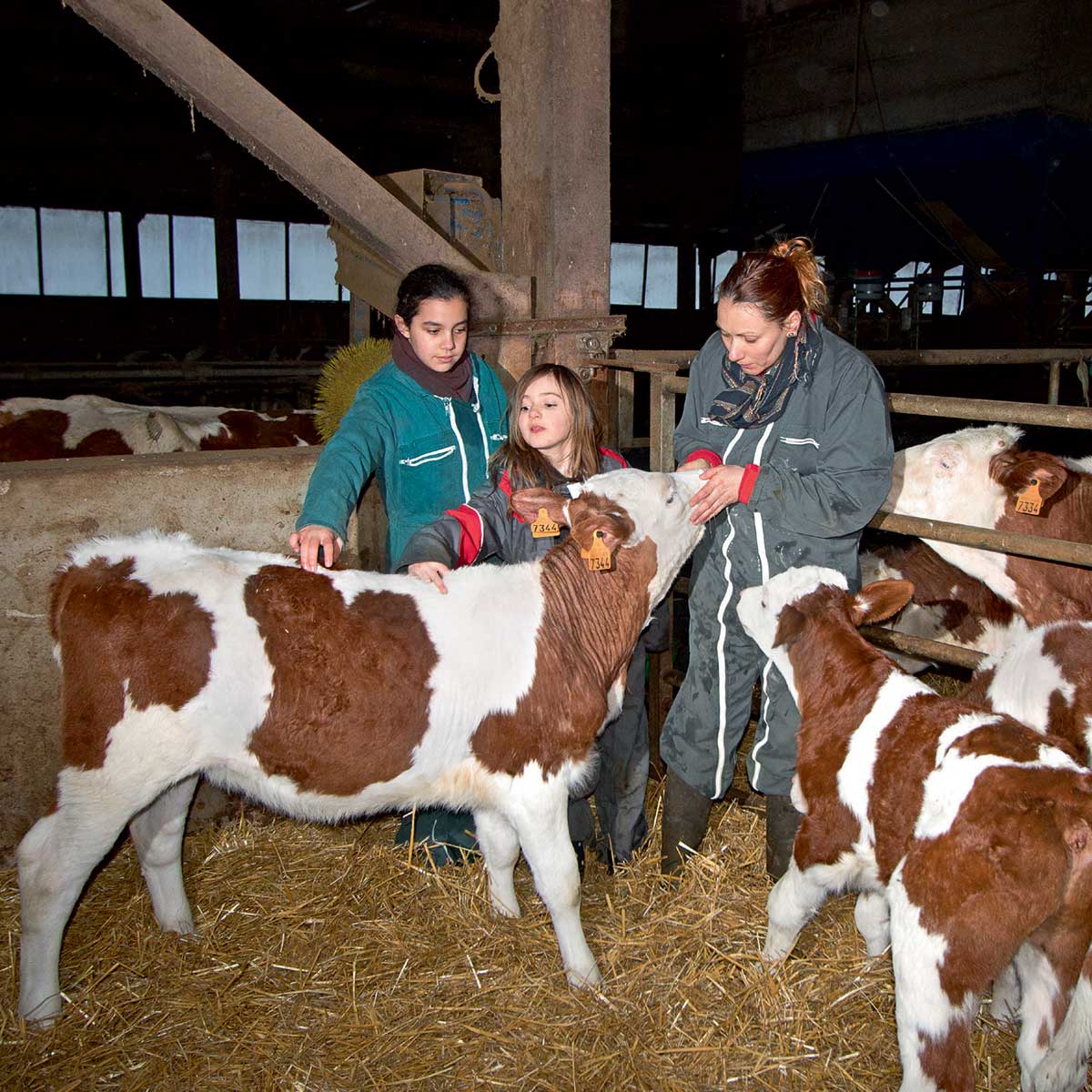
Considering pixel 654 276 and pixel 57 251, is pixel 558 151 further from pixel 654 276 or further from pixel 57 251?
pixel 654 276

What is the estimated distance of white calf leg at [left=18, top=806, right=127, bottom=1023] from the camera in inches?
109

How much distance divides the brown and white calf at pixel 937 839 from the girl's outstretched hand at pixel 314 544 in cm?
138

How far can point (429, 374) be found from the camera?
3.46m

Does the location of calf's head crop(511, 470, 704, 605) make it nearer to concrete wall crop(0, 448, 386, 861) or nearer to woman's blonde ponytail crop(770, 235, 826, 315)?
woman's blonde ponytail crop(770, 235, 826, 315)

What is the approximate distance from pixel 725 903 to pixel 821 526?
4.53 feet

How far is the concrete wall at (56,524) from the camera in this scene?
3.52 metres

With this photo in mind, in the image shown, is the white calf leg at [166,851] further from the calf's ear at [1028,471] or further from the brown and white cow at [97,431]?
the brown and white cow at [97,431]

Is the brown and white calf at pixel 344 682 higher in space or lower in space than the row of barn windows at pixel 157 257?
lower

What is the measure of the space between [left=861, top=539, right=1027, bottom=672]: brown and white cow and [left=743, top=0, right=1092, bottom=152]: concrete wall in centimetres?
1178

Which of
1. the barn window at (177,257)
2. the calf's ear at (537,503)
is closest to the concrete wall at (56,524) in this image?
the calf's ear at (537,503)

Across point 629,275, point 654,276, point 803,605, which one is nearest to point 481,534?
point 803,605

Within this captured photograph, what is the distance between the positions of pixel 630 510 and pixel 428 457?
2.59 feet

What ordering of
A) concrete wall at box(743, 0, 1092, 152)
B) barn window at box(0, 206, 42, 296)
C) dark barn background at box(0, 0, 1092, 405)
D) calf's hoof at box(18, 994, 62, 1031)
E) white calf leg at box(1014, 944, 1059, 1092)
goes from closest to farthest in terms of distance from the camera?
white calf leg at box(1014, 944, 1059, 1092) < calf's hoof at box(18, 994, 62, 1031) < dark barn background at box(0, 0, 1092, 405) < concrete wall at box(743, 0, 1092, 152) < barn window at box(0, 206, 42, 296)

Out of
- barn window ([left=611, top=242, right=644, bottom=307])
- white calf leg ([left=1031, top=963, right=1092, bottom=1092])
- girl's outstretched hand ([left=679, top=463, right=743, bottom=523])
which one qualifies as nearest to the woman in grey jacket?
girl's outstretched hand ([left=679, top=463, right=743, bottom=523])
